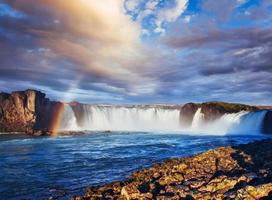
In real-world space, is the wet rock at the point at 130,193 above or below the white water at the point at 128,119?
below

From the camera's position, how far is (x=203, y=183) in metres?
15.8

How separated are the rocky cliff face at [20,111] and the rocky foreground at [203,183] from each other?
76708mm

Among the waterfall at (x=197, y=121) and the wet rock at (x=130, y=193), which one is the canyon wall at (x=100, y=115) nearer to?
the waterfall at (x=197, y=121)

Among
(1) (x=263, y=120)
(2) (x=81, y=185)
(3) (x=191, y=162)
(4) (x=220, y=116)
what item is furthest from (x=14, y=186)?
(4) (x=220, y=116)

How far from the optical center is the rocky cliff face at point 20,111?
93250 mm

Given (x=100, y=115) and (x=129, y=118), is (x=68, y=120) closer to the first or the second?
(x=100, y=115)

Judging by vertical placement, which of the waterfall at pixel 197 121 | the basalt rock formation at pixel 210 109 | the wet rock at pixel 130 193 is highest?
the basalt rock formation at pixel 210 109

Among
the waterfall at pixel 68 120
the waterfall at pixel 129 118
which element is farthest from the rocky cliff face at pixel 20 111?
the waterfall at pixel 129 118

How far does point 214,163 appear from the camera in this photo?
73.2 ft

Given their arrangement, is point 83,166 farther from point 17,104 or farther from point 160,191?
point 17,104

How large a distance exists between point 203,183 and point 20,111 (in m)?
87.2

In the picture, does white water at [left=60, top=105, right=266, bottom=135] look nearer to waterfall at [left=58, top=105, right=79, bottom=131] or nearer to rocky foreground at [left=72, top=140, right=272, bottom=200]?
waterfall at [left=58, top=105, right=79, bottom=131]

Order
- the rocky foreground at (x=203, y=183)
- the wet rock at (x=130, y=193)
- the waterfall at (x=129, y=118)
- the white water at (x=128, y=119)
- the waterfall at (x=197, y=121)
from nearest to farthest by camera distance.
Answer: the rocky foreground at (x=203, y=183)
the wet rock at (x=130, y=193)
the waterfall at (x=197, y=121)
the white water at (x=128, y=119)
the waterfall at (x=129, y=118)

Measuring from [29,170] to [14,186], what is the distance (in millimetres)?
6196
